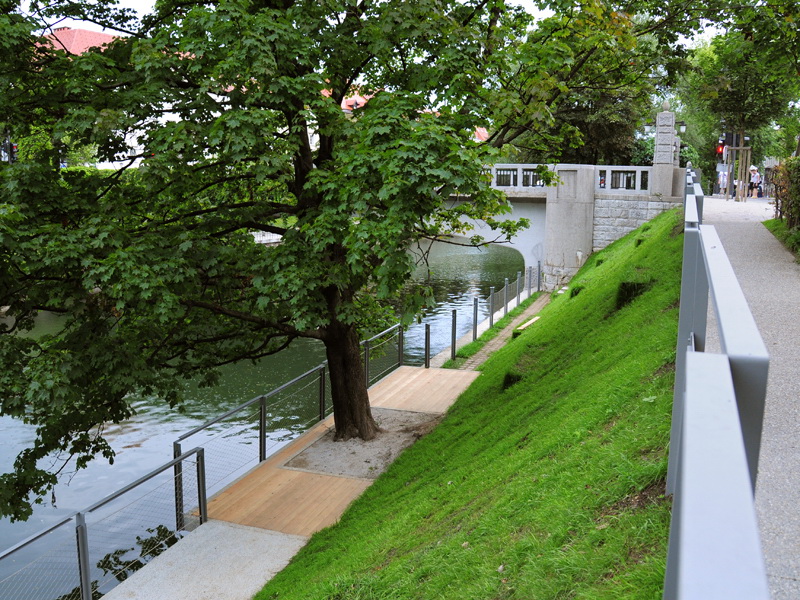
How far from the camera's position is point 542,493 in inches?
217

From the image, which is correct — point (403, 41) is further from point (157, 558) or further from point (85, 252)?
point (157, 558)

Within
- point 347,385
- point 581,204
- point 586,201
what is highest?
point 586,201

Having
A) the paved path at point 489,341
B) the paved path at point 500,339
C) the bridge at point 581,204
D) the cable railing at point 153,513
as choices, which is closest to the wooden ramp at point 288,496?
the cable railing at point 153,513

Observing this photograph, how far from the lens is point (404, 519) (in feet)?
26.0

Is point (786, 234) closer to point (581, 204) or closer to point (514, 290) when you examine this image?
point (581, 204)

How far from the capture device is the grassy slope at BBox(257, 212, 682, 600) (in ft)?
14.0

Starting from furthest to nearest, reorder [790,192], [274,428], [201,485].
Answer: [274,428]
[790,192]
[201,485]

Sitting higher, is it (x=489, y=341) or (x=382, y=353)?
(x=382, y=353)

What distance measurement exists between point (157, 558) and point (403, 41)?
7397 millimetres

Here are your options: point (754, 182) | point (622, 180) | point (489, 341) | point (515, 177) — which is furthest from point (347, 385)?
point (754, 182)

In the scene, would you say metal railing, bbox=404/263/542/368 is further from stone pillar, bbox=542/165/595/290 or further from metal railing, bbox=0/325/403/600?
metal railing, bbox=0/325/403/600

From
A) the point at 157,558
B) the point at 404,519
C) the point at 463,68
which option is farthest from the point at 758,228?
the point at 157,558

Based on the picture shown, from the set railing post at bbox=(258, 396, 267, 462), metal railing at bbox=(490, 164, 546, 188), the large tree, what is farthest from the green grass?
metal railing at bbox=(490, 164, 546, 188)

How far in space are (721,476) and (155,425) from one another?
17.9m
